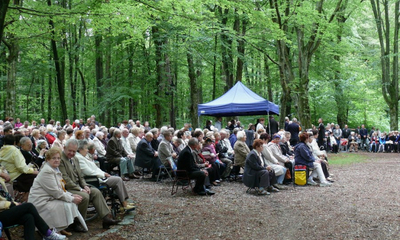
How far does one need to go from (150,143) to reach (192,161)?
8.36ft

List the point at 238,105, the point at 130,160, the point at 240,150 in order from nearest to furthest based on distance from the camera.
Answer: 1. the point at 240,150
2. the point at 130,160
3. the point at 238,105

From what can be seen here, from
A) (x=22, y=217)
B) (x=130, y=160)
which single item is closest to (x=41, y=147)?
(x=130, y=160)

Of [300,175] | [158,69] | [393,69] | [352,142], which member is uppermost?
[393,69]

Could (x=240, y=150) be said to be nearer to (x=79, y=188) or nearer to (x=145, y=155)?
(x=145, y=155)

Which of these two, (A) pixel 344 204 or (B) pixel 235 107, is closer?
(A) pixel 344 204

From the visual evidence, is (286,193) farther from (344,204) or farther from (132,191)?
(132,191)

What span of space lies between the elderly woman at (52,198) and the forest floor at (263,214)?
357 mm

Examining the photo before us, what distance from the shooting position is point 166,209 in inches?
231

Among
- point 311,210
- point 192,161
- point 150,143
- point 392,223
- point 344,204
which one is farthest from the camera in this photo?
point 150,143

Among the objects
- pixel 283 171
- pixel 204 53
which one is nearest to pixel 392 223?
pixel 283 171

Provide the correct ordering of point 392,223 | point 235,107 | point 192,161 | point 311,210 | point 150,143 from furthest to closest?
1. point 235,107
2. point 150,143
3. point 192,161
4. point 311,210
5. point 392,223

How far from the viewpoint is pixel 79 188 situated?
15.3 feet

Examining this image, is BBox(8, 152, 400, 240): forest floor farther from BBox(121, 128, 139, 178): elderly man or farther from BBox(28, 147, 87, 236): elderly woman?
BBox(121, 128, 139, 178): elderly man

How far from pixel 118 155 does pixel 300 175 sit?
14.6ft
